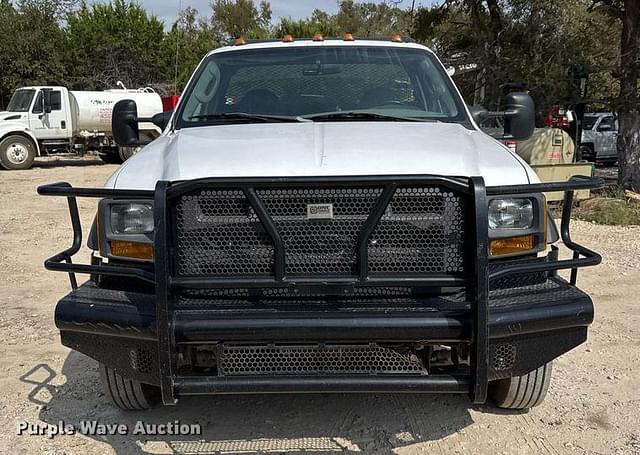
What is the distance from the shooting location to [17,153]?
18.8 metres

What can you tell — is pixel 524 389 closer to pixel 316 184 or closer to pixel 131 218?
pixel 316 184

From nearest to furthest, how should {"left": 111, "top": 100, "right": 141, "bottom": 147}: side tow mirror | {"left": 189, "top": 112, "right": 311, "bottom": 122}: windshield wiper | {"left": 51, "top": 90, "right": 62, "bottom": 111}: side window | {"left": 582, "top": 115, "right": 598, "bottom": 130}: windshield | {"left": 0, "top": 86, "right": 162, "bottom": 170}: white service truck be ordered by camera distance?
{"left": 189, "top": 112, "right": 311, "bottom": 122}: windshield wiper → {"left": 111, "top": 100, "right": 141, "bottom": 147}: side tow mirror → {"left": 0, "top": 86, "right": 162, "bottom": 170}: white service truck → {"left": 51, "top": 90, "right": 62, "bottom": 111}: side window → {"left": 582, "top": 115, "right": 598, "bottom": 130}: windshield

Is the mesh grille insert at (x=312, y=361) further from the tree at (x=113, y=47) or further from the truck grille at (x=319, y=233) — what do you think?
the tree at (x=113, y=47)

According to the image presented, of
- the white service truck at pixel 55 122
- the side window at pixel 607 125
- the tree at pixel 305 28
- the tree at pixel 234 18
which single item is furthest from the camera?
the tree at pixel 234 18

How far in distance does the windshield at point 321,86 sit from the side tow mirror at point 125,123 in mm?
449

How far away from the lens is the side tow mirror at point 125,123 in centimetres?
459

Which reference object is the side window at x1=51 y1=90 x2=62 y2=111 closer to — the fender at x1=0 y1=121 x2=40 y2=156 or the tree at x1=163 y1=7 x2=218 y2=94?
the fender at x1=0 y1=121 x2=40 y2=156

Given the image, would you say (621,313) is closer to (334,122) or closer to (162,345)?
(334,122)

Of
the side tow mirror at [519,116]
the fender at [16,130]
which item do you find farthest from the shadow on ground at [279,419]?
the fender at [16,130]

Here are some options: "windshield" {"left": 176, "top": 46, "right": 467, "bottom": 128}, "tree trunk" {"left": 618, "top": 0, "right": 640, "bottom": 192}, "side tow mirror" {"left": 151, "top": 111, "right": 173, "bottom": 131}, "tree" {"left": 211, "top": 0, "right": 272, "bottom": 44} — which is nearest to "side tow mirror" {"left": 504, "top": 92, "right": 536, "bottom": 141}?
"windshield" {"left": 176, "top": 46, "right": 467, "bottom": 128}

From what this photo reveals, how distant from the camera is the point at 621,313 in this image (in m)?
5.55

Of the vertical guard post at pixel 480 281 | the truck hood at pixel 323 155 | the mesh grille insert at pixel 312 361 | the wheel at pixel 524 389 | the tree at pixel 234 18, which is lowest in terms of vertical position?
the wheel at pixel 524 389

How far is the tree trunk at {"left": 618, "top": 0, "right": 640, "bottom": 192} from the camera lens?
10.9 metres

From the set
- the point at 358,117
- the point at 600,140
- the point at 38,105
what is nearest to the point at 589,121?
the point at 600,140
